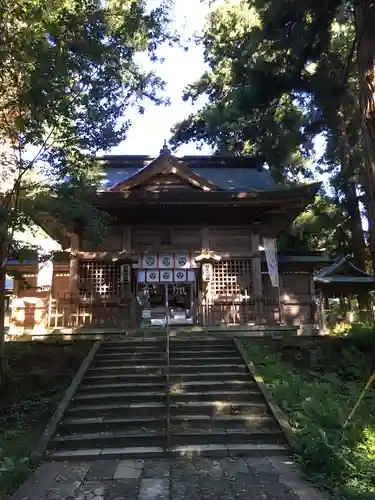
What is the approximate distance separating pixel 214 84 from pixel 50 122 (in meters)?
18.4

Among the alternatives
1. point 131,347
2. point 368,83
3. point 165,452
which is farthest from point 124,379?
point 368,83

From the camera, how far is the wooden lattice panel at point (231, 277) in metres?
13.5

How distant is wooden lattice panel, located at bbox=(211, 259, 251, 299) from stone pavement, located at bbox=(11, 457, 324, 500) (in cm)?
764

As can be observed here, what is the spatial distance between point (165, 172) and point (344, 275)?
34.2 feet

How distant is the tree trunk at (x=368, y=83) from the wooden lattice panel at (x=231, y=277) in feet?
16.6

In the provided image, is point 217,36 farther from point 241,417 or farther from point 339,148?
point 241,417

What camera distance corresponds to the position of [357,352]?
10383 mm

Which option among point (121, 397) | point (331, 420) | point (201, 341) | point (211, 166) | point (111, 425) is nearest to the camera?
point (331, 420)

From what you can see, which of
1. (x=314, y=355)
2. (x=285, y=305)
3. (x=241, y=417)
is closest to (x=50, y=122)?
(x=241, y=417)

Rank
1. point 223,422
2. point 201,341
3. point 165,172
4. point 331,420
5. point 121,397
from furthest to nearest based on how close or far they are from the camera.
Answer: point 165,172 → point 201,341 → point 121,397 → point 223,422 → point 331,420

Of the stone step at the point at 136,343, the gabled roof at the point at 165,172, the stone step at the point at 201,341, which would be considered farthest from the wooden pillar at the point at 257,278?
the stone step at the point at 136,343

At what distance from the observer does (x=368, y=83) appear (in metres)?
8.55

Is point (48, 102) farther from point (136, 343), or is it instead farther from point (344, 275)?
point (344, 275)

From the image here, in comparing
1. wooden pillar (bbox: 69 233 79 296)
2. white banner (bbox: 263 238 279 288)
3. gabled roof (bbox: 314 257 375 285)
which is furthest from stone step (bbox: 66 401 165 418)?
gabled roof (bbox: 314 257 375 285)
